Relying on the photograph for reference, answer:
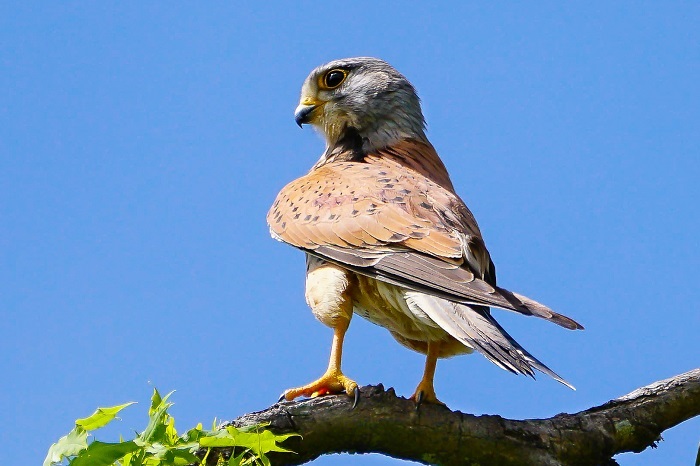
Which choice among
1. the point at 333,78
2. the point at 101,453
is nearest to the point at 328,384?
the point at 101,453

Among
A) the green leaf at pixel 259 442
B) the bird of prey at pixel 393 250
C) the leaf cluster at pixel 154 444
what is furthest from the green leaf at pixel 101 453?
the bird of prey at pixel 393 250

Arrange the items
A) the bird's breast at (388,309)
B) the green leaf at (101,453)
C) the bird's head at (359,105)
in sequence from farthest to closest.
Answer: the bird's head at (359,105)
the bird's breast at (388,309)
the green leaf at (101,453)

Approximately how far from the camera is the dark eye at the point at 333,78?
6.52m

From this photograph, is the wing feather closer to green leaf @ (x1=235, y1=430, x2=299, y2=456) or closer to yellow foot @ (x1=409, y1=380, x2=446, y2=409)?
yellow foot @ (x1=409, y1=380, x2=446, y2=409)

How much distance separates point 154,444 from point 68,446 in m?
0.25

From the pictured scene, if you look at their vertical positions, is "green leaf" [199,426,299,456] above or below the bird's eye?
below

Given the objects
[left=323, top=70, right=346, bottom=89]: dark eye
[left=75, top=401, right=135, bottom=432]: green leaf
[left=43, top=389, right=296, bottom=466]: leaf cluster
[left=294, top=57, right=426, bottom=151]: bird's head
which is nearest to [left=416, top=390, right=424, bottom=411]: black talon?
[left=43, top=389, right=296, bottom=466]: leaf cluster

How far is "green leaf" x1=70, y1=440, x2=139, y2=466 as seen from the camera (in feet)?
9.73

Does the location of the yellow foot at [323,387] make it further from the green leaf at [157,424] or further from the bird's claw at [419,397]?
the green leaf at [157,424]

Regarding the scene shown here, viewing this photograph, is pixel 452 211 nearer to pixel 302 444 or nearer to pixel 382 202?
pixel 382 202

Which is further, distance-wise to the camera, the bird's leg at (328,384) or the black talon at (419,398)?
the bird's leg at (328,384)

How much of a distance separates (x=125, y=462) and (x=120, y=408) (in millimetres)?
159

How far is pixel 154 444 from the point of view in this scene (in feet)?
10.1

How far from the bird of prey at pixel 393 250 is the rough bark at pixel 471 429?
0.46ft
